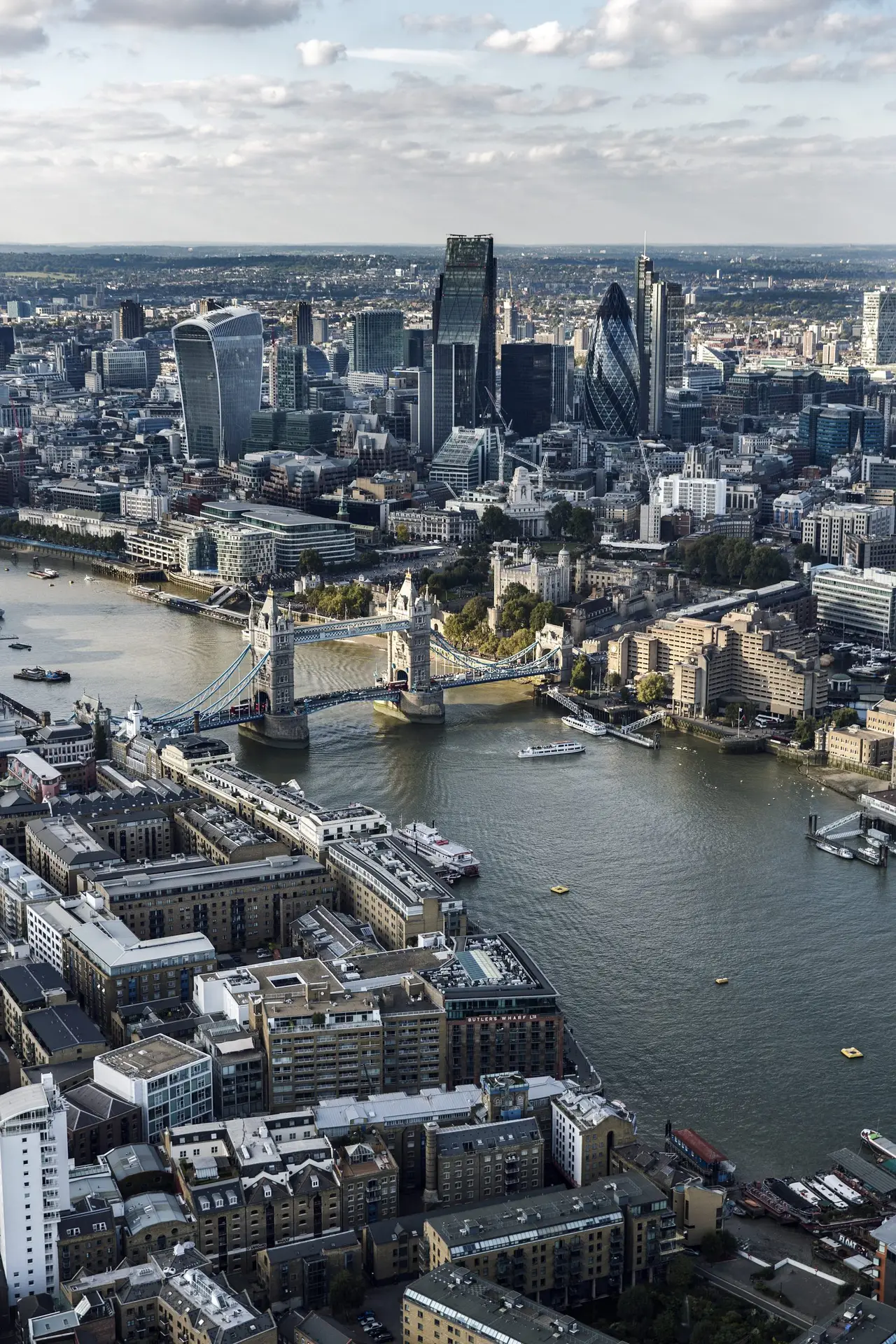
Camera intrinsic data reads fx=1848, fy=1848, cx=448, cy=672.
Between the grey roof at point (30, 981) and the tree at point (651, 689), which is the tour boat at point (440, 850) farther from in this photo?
the tree at point (651, 689)

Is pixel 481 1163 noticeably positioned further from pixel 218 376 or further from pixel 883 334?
pixel 883 334

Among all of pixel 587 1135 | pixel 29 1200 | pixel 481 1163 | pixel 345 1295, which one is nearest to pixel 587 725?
pixel 587 1135

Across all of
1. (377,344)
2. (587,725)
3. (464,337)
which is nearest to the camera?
(587,725)

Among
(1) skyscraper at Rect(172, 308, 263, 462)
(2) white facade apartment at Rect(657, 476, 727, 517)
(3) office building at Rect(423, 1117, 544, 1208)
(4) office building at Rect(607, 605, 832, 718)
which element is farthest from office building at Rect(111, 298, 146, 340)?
(3) office building at Rect(423, 1117, 544, 1208)

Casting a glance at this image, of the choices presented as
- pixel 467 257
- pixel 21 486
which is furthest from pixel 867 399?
pixel 21 486

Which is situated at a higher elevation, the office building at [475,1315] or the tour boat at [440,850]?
the tour boat at [440,850]

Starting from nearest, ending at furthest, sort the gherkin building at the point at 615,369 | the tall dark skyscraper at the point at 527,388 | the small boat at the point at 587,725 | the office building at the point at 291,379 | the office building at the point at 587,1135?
the office building at the point at 587,1135
the small boat at the point at 587,725
the gherkin building at the point at 615,369
the tall dark skyscraper at the point at 527,388
the office building at the point at 291,379

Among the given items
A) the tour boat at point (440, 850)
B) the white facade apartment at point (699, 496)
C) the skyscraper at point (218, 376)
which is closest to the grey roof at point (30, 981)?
the tour boat at point (440, 850)

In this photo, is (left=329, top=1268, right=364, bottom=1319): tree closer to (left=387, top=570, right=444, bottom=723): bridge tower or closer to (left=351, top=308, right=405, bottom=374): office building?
(left=387, top=570, right=444, bottom=723): bridge tower

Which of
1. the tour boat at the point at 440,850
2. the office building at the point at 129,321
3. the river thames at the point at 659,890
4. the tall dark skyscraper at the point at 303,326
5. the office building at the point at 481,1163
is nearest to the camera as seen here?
the office building at the point at 481,1163
